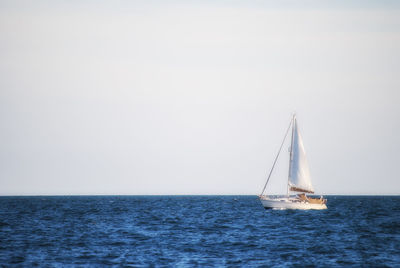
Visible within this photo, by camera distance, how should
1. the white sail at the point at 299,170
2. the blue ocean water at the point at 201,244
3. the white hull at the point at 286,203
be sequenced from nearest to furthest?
the blue ocean water at the point at 201,244, the white hull at the point at 286,203, the white sail at the point at 299,170

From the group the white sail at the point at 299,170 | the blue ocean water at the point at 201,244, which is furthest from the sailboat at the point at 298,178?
the blue ocean water at the point at 201,244

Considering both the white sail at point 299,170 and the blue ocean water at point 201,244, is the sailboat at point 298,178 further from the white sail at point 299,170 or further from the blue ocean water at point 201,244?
the blue ocean water at point 201,244

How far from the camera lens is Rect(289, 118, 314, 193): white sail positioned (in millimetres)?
87938

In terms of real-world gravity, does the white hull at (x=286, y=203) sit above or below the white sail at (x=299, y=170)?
below

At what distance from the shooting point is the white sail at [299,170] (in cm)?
8794

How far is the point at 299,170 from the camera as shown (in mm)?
88000

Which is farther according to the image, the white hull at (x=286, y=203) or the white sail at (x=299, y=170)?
the white sail at (x=299, y=170)

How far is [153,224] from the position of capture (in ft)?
225

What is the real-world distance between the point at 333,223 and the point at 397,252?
27.6m

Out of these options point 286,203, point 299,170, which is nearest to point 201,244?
point 286,203

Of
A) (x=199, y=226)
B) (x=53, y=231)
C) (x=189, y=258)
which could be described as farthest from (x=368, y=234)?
(x=53, y=231)

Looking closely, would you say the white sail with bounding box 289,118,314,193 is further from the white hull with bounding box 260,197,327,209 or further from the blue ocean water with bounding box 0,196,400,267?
the blue ocean water with bounding box 0,196,400,267

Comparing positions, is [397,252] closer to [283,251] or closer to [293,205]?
[283,251]

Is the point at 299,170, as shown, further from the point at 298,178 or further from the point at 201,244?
the point at 201,244
